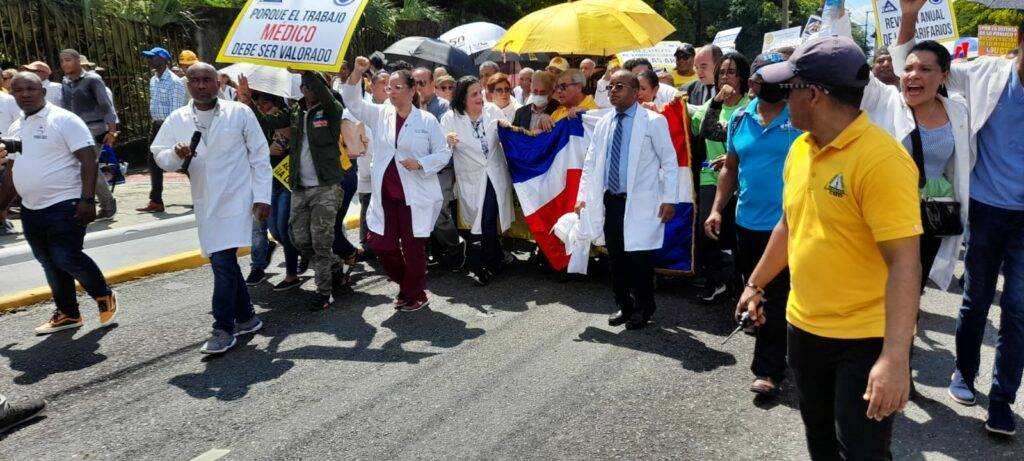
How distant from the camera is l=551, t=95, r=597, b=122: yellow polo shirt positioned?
669 cm

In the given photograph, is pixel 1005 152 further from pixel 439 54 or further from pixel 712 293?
pixel 439 54

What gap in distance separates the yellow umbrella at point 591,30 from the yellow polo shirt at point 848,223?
210 inches

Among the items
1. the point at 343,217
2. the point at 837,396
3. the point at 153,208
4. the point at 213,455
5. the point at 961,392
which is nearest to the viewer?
the point at 837,396

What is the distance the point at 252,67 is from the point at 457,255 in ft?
7.99

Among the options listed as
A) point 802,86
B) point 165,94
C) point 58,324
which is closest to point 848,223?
point 802,86

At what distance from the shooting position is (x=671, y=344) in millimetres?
5117

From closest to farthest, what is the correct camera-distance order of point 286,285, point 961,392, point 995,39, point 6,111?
point 961,392 → point 286,285 → point 6,111 → point 995,39

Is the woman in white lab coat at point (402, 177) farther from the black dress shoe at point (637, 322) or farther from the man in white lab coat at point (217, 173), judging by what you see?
the black dress shoe at point (637, 322)

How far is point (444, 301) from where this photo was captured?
20.5 ft

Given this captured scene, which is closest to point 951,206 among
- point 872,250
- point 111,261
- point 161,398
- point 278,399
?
point 872,250

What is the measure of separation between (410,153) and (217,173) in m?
1.41

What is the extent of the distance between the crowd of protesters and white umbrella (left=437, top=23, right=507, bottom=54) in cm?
555

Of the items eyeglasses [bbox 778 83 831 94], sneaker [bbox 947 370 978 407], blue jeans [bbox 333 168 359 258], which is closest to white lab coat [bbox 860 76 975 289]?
sneaker [bbox 947 370 978 407]

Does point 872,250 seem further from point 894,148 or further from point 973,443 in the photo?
point 973,443
